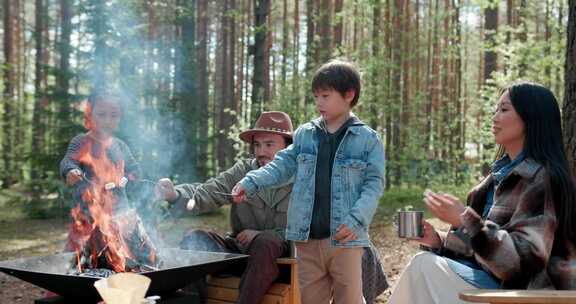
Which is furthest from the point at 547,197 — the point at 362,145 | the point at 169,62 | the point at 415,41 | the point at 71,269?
the point at 169,62

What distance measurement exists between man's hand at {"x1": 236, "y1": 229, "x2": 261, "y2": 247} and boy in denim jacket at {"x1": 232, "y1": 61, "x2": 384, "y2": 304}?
44 centimetres

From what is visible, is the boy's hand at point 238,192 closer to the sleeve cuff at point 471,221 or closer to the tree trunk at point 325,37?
the sleeve cuff at point 471,221

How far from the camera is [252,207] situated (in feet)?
13.1

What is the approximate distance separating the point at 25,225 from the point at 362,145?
810 centimetres

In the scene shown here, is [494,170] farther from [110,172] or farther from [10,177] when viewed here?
[10,177]

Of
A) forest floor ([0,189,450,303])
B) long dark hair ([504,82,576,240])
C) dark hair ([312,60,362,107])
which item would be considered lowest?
forest floor ([0,189,450,303])

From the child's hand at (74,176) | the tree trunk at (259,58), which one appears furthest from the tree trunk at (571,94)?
the tree trunk at (259,58)

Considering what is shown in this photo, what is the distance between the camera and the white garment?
2.50m

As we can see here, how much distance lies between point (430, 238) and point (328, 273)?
722 mm

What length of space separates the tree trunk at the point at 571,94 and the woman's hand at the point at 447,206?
2247mm

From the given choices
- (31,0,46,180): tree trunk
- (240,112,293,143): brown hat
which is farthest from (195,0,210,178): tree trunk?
(240,112,293,143): brown hat

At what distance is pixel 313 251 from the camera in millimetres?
3320

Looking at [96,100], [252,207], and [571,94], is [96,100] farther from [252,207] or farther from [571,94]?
[571,94]

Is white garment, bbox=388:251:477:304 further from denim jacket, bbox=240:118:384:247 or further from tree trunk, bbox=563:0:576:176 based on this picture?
tree trunk, bbox=563:0:576:176
